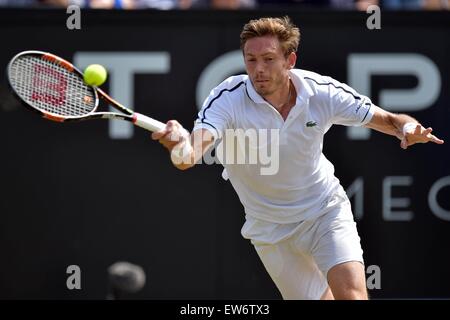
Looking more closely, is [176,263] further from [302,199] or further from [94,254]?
[302,199]

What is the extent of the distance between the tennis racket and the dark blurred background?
2.22 meters

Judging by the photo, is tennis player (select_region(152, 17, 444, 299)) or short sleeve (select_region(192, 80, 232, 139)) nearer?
short sleeve (select_region(192, 80, 232, 139))

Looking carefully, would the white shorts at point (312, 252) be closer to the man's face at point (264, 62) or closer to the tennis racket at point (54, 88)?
the man's face at point (264, 62)

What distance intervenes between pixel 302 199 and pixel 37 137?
282cm

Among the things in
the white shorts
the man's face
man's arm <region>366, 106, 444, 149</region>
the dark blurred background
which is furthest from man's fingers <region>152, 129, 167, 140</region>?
the dark blurred background

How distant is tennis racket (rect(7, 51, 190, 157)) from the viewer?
Answer: 19.4 ft

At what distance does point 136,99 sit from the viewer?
836 centimetres

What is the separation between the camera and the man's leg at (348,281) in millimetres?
5930

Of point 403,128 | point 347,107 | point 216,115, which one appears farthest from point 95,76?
point 403,128

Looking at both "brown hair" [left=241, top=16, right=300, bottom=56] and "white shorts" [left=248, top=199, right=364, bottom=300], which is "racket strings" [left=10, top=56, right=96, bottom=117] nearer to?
"brown hair" [left=241, top=16, right=300, bottom=56]

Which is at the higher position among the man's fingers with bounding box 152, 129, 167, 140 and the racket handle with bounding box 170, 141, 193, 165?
the man's fingers with bounding box 152, 129, 167, 140

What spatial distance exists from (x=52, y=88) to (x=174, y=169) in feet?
8.07

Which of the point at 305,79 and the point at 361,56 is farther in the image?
the point at 361,56
